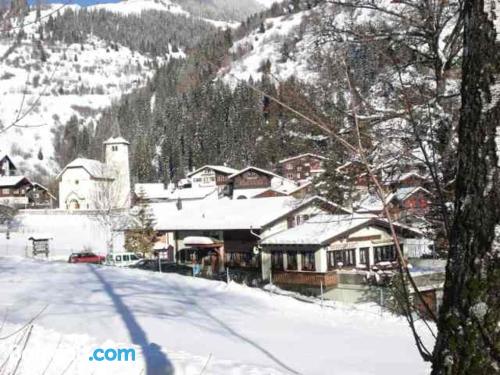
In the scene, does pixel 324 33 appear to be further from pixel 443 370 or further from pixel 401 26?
pixel 443 370

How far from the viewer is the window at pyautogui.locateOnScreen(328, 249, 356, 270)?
24.9 metres

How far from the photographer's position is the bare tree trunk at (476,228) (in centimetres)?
157

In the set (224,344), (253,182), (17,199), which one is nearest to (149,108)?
(17,199)

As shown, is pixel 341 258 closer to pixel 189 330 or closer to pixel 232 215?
pixel 232 215

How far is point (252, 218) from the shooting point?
29703 mm

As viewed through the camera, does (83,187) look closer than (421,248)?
No

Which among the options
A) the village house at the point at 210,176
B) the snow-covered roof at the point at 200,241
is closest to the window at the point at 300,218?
the snow-covered roof at the point at 200,241

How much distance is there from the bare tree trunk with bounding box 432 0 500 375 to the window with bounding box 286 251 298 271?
2447 centimetres

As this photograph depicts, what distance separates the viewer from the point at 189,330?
1192 cm

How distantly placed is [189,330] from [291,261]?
48.0ft

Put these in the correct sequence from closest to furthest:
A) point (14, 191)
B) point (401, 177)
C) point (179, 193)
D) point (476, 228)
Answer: point (476, 228), point (401, 177), point (14, 191), point (179, 193)

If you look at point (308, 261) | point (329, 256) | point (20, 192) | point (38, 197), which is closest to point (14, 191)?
point (20, 192)

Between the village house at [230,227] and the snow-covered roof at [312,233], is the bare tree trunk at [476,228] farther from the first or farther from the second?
the village house at [230,227]

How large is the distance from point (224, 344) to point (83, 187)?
60193 mm
